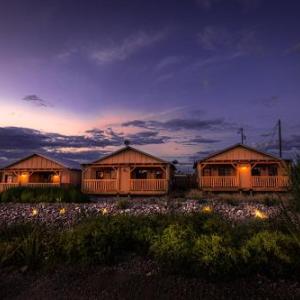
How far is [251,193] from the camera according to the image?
30.5 meters

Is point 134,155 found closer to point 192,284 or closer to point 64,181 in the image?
point 64,181

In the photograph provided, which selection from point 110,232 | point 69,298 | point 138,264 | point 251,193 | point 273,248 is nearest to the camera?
point 69,298

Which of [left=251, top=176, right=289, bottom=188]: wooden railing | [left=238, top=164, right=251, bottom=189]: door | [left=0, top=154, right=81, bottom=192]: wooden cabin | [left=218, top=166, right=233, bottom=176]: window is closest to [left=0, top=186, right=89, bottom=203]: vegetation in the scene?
[left=0, top=154, right=81, bottom=192]: wooden cabin

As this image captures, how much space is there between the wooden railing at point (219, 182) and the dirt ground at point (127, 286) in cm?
2502

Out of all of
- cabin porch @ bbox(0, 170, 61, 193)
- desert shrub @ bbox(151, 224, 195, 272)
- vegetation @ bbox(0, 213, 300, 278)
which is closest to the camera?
vegetation @ bbox(0, 213, 300, 278)

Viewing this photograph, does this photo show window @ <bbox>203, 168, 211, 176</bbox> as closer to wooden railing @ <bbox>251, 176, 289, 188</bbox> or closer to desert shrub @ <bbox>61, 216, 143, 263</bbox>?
wooden railing @ <bbox>251, 176, 289, 188</bbox>

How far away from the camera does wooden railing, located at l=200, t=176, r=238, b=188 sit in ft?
101

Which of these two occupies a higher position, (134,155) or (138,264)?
(134,155)

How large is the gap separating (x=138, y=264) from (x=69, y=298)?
1515 millimetres

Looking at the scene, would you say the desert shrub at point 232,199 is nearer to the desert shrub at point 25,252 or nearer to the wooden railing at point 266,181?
the wooden railing at point 266,181

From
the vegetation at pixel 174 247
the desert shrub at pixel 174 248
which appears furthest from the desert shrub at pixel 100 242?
the desert shrub at pixel 174 248

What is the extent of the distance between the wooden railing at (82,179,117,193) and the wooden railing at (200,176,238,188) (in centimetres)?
748

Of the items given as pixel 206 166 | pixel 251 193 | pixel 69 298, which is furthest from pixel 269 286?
pixel 206 166

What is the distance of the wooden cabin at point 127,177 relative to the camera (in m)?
31.0
